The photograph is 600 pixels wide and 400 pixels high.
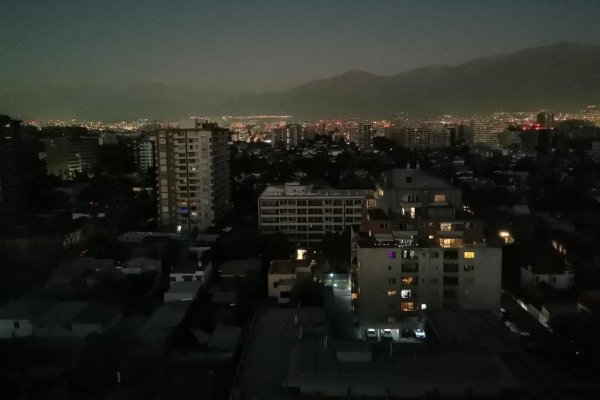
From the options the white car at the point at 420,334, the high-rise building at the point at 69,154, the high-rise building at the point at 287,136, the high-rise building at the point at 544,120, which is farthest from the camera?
the high-rise building at the point at 287,136

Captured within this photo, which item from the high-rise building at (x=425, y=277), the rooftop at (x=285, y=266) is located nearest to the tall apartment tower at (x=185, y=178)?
the rooftop at (x=285, y=266)

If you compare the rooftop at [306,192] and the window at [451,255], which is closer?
the window at [451,255]

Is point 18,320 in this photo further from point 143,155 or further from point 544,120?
point 544,120

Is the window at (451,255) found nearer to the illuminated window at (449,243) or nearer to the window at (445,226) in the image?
the illuminated window at (449,243)

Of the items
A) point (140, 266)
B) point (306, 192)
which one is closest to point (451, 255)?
point (140, 266)

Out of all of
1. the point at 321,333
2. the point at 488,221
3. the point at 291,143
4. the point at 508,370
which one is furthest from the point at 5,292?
the point at 291,143

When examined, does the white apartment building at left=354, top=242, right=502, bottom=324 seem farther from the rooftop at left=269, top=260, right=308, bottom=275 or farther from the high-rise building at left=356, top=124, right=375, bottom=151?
the high-rise building at left=356, top=124, right=375, bottom=151
